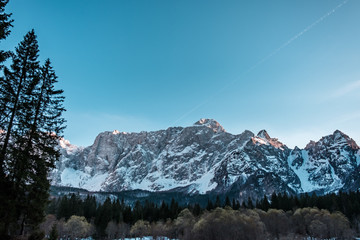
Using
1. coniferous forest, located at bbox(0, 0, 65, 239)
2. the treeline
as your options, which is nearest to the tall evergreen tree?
coniferous forest, located at bbox(0, 0, 65, 239)

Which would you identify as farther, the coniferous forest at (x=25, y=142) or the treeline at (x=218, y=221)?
the treeline at (x=218, y=221)

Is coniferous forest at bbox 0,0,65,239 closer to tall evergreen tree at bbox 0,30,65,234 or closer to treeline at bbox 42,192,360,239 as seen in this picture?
tall evergreen tree at bbox 0,30,65,234

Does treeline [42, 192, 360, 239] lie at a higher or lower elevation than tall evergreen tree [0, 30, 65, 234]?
lower

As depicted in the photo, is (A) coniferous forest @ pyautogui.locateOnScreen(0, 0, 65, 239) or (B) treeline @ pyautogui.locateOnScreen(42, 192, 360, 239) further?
(B) treeline @ pyautogui.locateOnScreen(42, 192, 360, 239)

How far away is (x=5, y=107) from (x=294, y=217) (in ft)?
335

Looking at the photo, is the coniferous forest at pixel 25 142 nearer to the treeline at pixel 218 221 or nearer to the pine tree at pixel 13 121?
the pine tree at pixel 13 121

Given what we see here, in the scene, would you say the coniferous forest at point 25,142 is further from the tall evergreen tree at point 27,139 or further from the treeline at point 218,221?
the treeline at point 218,221

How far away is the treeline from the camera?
79.2m

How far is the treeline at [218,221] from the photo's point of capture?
260 ft

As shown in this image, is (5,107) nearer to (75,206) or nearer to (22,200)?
(22,200)

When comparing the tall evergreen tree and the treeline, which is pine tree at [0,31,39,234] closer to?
the tall evergreen tree

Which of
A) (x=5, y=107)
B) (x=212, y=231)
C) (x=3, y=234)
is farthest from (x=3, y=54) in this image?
(x=212, y=231)

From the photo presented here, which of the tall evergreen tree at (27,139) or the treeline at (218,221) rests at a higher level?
the tall evergreen tree at (27,139)

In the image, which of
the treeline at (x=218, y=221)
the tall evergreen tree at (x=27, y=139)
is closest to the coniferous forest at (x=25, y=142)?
the tall evergreen tree at (x=27, y=139)
